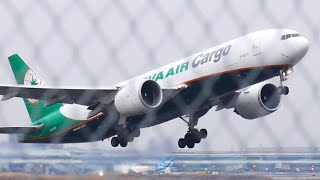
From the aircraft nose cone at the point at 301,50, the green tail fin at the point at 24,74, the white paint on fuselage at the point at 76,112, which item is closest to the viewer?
the green tail fin at the point at 24,74

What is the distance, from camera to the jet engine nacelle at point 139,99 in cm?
1494

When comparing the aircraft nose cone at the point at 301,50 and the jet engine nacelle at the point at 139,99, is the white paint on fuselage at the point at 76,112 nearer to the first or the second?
the jet engine nacelle at the point at 139,99

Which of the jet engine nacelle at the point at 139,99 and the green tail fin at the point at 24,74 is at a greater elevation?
the jet engine nacelle at the point at 139,99

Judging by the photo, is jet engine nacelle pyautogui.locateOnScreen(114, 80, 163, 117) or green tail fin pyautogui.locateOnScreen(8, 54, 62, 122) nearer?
green tail fin pyautogui.locateOnScreen(8, 54, 62, 122)

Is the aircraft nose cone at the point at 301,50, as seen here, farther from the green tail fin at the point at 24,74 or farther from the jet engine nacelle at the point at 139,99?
the jet engine nacelle at the point at 139,99

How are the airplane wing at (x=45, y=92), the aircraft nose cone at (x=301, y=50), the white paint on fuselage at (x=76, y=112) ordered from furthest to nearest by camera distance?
the white paint on fuselage at (x=76, y=112)
the aircraft nose cone at (x=301, y=50)
the airplane wing at (x=45, y=92)

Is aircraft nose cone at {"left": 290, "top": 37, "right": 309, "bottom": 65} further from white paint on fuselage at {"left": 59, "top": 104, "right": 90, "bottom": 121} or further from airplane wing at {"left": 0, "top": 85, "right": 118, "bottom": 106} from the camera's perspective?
white paint on fuselage at {"left": 59, "top": 104, "right": 90, "bottom": 121}

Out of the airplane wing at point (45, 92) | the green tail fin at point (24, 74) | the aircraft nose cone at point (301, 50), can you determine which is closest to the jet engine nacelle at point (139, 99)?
the aircraft nose cone at point (301, 50)

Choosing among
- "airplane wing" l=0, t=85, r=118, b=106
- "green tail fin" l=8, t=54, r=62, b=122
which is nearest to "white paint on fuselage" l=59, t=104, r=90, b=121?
"airplane wing" l=0, t=85, r=118, b=106

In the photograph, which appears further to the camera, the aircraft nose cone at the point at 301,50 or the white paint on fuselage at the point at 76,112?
the white paint on fuselage at the point at 76,112

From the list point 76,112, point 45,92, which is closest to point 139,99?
point 76,112

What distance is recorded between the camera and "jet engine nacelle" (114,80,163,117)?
14.9m

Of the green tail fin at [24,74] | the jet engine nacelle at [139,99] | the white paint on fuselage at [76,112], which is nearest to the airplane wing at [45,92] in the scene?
the green tail fin at [24,74]

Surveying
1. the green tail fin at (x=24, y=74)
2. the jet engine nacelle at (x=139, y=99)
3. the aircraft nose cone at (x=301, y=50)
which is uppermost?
the jet engine nacelle at (x=139, y=99)
